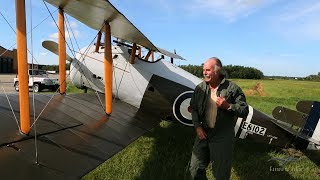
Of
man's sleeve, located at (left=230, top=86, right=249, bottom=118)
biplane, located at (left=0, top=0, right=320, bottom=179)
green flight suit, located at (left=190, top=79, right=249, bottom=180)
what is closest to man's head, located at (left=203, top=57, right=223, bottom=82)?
green flight suit, located at (left=190, top=79, right=249, bottom=180)

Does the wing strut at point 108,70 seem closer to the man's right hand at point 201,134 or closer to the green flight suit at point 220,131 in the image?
the green flight suit at point 220,131

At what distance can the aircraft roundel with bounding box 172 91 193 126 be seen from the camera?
6.61 metres

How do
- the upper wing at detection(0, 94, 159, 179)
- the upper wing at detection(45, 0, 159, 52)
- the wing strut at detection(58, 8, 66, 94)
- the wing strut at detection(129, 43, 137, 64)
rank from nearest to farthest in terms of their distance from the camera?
the upper wing at detection(0, 94, 159, 179) < the upper wing at detection(45, 0, 159, 52) < the wing strut at detection(58, 8, 66, 94) < the wing strut at detection(129, 43, 137, 64)

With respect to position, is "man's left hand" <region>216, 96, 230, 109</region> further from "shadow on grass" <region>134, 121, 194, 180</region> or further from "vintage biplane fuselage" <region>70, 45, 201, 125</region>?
"vintage biplane fuselage" <region>70, 45, 201, 125</region>

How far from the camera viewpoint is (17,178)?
8.85ft

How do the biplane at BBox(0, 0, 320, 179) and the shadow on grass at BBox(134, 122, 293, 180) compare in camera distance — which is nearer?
the biplane at BBox(0, 0, 320, 179)

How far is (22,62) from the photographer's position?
11.0 ft

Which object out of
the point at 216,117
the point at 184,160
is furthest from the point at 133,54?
the point at 216,117

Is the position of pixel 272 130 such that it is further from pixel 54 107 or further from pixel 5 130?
pixel 5 130

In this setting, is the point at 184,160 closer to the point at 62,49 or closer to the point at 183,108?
the point at 183,108

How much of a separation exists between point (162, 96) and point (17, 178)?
4.29 metres

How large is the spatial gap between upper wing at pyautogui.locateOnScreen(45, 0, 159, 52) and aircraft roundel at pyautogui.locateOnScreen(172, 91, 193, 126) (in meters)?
1.18

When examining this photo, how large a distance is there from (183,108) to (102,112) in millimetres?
1629

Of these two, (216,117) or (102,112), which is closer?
(216,117)
